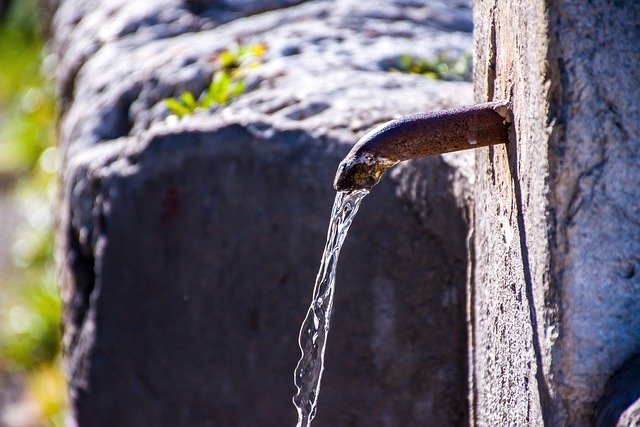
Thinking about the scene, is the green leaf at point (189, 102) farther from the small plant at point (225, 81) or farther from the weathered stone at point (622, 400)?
the weathered stone at point (622, 400)

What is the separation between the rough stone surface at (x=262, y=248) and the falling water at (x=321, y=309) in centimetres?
15

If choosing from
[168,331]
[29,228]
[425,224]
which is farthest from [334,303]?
[29,228]

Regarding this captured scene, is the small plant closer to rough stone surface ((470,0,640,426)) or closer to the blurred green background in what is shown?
A: rough stone surface ((470,0,640,426))

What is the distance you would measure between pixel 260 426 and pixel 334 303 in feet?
1.30

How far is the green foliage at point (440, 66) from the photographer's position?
2.29 m

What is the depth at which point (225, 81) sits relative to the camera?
7.83 feet

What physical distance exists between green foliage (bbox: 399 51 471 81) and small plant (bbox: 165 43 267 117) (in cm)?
48

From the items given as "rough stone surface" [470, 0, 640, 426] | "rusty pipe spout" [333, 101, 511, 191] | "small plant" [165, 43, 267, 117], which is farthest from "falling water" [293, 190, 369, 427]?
"small plant" [165, 43, 267, 117]

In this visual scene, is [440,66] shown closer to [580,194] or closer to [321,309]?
[321,309]

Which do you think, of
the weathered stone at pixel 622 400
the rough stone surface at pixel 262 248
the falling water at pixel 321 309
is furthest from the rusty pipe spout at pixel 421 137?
the rough stone surface at pixel 262 248

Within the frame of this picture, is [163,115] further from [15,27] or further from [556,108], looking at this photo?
[15,27]

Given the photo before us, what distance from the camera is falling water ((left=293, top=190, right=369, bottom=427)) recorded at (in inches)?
52.9

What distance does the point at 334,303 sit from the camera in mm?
1887

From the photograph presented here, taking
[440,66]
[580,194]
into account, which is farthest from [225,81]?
[580,194]
